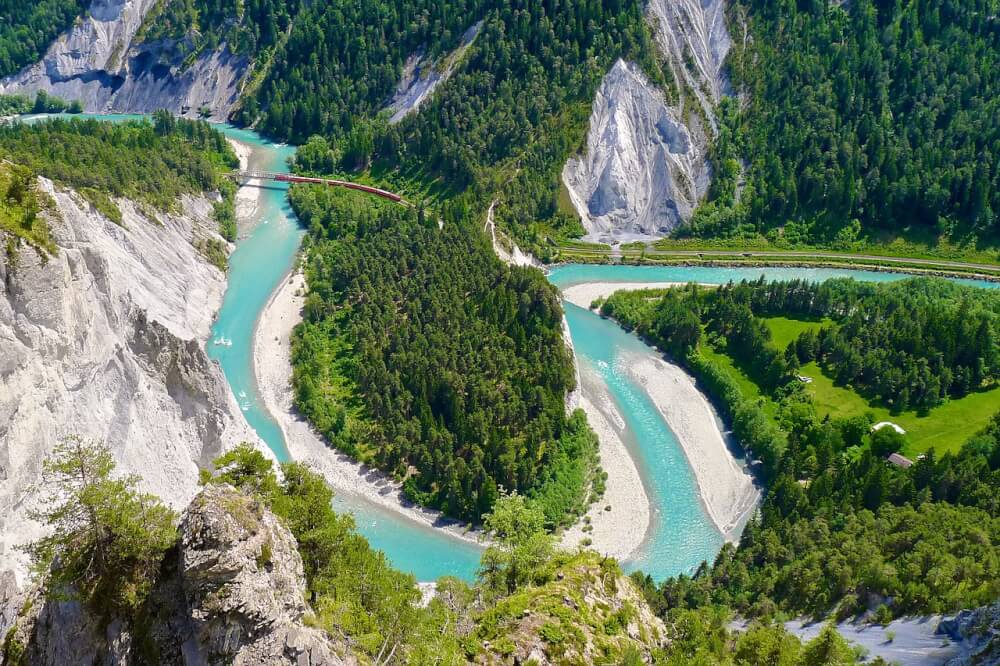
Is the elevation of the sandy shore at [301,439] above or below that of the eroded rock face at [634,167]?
below

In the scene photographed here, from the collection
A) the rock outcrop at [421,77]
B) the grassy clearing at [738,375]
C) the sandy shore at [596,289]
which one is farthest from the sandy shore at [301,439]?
the rock outcrop at [421,77]

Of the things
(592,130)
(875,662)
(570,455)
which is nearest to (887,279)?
(592,130)

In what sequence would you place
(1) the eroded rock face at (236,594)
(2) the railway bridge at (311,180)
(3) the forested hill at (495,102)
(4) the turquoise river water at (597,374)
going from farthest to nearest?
(2) the railway bridge at (311,180) → (3) the forested hill at (495,102) → (4) the turquoise river water at (597,374) → (1) the eroded rock face at (236,594)

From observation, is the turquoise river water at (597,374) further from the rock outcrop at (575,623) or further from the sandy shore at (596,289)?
the rock outcrop at (575,623)

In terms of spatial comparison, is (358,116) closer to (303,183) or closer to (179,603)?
(303,183)

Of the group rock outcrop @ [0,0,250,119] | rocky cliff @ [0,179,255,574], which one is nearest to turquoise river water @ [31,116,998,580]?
rocky cliff @ [0,179,255,574]

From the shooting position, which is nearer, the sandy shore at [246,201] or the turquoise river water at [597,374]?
the turquoise river water at [597,374]

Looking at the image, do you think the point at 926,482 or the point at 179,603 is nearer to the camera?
the point at 179,603
